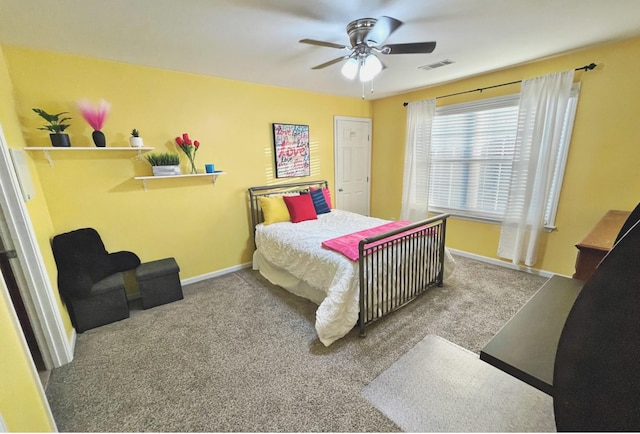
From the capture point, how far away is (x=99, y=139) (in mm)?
2287

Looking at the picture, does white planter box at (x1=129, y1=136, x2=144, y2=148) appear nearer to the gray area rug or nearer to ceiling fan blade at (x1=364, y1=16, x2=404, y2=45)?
ceiling fan blade at (x1=364, y1=16, x2=404, y2=45)

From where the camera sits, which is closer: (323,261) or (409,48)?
(409,48)

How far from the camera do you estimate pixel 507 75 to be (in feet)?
9.53

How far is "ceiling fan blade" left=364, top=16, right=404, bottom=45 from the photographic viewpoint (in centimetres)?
169

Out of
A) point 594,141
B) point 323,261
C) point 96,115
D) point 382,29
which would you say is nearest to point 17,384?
point 323,261

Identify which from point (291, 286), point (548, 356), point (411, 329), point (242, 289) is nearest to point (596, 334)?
point (548, 356)

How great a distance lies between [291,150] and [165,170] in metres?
1.64

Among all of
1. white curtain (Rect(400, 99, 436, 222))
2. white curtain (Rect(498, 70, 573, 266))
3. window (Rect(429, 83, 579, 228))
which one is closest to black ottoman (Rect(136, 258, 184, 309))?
white curtain (Rect(400, 99, 436, 222))

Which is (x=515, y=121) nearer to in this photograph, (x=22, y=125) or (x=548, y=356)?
(x=548, y=356)

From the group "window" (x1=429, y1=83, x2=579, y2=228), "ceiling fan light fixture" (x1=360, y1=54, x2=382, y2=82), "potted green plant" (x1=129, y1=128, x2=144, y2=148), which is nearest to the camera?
"ceiling fan light fixture" (x1=360, y1=54, x2=382, y2=82)

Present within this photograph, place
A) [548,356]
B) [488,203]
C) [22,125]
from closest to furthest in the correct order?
1. [548,356]
2. [22,125]
3. [488,203]

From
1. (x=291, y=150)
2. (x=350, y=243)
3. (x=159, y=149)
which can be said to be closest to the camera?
(x=350, y=243)

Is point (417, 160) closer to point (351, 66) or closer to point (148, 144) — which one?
point (351, 66)

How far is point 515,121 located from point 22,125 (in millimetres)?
Answer: 4791
